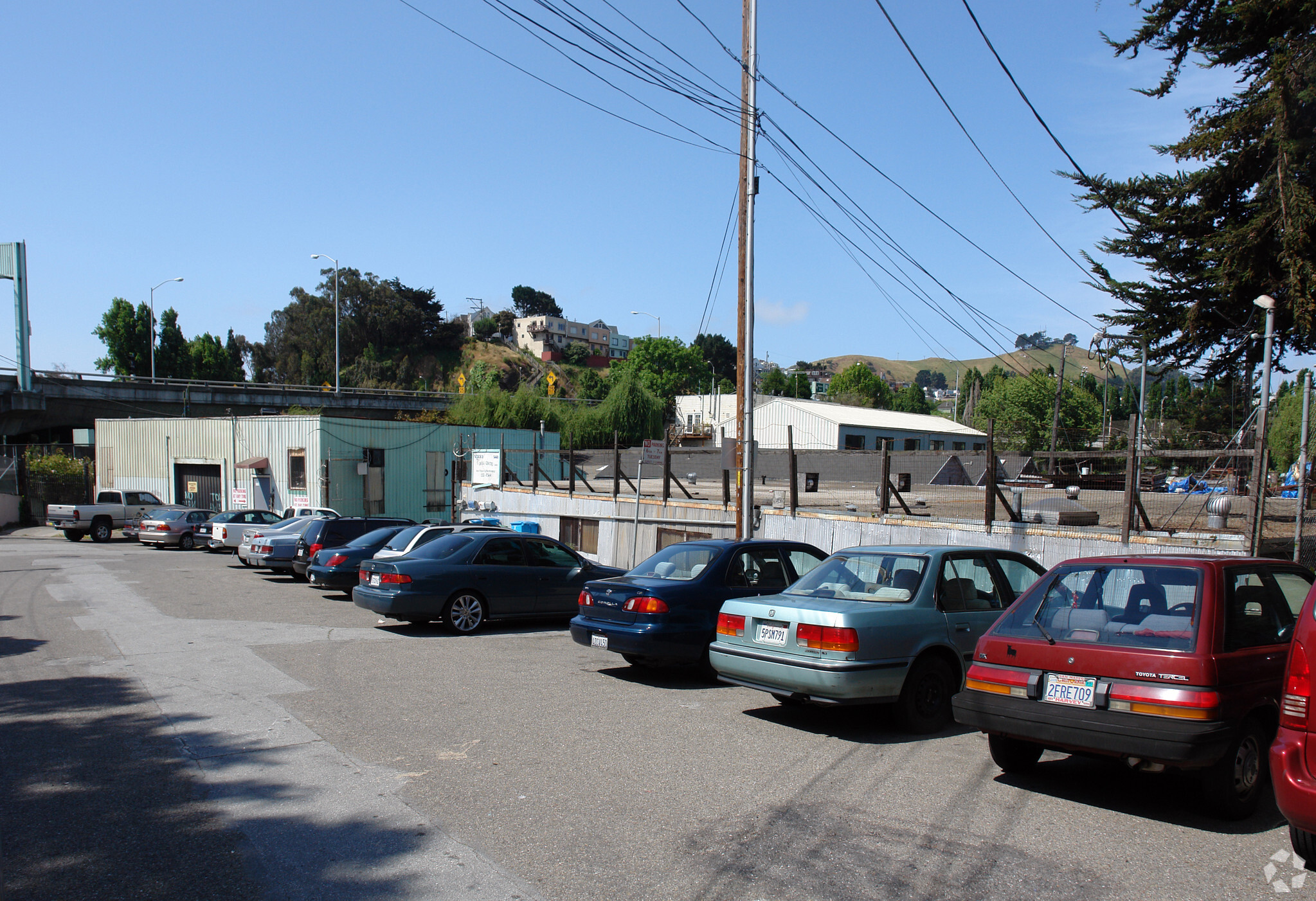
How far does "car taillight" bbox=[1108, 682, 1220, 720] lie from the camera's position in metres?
4.90

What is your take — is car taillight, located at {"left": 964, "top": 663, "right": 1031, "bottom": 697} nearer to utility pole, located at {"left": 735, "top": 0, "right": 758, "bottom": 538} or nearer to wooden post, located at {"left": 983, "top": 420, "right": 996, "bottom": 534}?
wooden post, located at {"left": 983, "top": 420, "right": 996, "bottom": 534}

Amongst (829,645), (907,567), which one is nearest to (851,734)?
(829,645)

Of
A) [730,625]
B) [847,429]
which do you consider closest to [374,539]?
[730,625]

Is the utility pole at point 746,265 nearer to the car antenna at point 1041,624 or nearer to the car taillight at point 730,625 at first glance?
the car taillight at point 730,625

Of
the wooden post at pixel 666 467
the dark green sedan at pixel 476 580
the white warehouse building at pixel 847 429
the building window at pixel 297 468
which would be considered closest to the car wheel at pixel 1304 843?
the dark green sedan at pixel 476 580

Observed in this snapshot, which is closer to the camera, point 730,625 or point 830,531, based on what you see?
point 730,625

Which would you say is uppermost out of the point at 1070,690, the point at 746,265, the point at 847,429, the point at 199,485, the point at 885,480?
the point at 746,265

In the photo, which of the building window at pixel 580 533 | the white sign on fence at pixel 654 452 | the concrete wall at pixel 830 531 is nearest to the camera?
the concrete wall at pixel 830 531

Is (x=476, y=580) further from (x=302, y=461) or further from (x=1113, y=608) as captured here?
(x=302, y=461)

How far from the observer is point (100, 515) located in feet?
103

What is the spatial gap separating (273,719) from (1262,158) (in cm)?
1645

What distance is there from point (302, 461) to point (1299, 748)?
33.6 m

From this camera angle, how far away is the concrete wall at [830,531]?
36.2ft

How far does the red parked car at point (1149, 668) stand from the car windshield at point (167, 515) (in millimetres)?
28345
